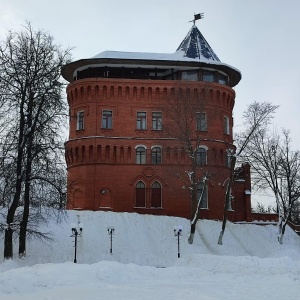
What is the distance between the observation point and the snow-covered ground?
11.9 meters

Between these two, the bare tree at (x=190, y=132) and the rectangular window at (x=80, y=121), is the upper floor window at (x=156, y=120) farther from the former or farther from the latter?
the rectangular window at (x=80, y=121)

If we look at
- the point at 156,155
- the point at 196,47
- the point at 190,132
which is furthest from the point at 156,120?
the point at 196,47

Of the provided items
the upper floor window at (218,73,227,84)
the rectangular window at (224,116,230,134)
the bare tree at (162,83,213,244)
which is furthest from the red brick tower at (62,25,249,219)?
the bare tree at (162,83,213,244)

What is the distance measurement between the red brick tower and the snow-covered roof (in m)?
0.08

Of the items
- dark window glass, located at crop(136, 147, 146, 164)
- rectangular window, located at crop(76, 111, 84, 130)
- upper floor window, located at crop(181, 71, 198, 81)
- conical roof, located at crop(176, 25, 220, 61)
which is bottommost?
dark window glass, located at crop(136, 147, 146, 164)

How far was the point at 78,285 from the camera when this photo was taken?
13.0 meters

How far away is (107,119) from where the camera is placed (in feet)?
120

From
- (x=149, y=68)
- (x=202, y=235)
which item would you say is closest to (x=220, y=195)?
(x=202, y=235)

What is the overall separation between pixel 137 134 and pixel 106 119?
2.63m

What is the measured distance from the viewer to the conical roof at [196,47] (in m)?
38.9

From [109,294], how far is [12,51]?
13104mm

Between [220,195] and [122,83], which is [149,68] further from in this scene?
[220,195]

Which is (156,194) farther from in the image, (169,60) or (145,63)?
(169,60)

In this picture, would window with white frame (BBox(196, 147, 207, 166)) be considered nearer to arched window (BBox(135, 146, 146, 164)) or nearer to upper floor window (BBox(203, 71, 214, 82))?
arched window (BBox(135, 146, 146, 164))
